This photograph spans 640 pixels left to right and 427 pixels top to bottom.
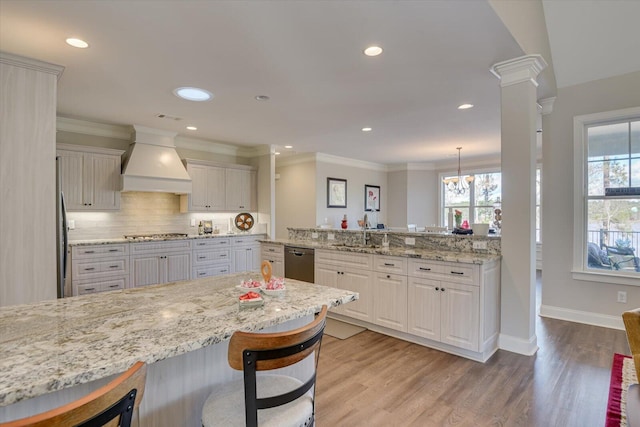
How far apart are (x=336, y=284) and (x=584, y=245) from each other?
302 cm

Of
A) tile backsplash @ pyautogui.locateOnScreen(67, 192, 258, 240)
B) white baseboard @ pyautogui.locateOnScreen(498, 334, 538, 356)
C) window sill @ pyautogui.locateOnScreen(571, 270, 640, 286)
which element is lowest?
white baseboard @ pyautogui.locateOnScreen(498, 334, 538, 356)

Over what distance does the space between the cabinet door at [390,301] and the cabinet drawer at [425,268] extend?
139 mm

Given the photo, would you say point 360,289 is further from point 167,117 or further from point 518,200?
point 167,117

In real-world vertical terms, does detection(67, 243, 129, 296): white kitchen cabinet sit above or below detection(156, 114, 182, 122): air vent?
below

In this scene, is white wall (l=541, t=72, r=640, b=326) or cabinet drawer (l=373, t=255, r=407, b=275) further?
white wall (l=541, t=72, r=640, b=326)

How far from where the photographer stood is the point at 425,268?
3221mm

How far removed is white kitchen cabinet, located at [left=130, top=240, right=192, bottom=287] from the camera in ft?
15.7

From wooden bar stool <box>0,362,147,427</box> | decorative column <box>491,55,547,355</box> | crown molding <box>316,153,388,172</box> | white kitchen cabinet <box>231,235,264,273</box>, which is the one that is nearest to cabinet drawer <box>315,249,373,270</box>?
decorative column <box>491,55,547,355</box>

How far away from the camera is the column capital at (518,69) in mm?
2877

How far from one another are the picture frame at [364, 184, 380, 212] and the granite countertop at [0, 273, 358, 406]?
686 cm

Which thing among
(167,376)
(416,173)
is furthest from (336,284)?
(416,173)

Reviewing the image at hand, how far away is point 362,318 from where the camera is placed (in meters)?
3.79

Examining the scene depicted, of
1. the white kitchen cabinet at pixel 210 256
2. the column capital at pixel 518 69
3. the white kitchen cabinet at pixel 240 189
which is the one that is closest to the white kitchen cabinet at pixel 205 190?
the white kitchen cabinet at pixel 240 189

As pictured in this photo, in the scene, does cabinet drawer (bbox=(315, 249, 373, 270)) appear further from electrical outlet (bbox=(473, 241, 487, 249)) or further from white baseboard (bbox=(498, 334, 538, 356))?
white baseboard (bbox=(498, 334, 538, 356))
